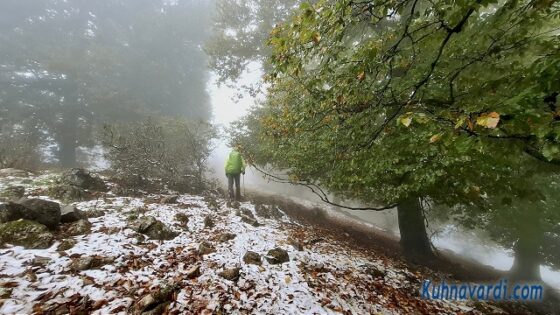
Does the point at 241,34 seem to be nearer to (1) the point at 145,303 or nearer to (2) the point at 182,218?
(2) the point at 182,218

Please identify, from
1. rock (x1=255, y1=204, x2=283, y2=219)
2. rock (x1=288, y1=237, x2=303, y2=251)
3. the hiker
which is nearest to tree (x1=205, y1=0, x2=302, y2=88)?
the hiker

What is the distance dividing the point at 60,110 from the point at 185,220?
21.7m

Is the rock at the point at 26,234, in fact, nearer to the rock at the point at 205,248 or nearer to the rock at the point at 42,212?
the rock at the point at 42,212

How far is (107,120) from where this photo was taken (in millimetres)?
23578

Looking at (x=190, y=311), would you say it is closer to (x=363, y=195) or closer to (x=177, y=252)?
(x=177, y=252)

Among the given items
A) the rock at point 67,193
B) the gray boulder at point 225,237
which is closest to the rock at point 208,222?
the gray boulder at point 225,237

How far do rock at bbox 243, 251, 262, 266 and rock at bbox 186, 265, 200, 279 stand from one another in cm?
100

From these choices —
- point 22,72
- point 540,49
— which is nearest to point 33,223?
point 540,49

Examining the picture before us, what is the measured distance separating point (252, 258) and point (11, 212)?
4.43 metres

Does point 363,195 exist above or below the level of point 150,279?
above

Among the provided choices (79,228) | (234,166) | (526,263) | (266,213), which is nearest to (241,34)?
(234,166)

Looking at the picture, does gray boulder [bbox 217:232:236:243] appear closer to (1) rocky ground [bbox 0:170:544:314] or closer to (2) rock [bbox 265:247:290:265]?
(1) rocky ground [bbox 0:170:544:314]

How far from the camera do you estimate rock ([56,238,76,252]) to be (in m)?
4.59

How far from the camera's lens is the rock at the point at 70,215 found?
18.5 ft
